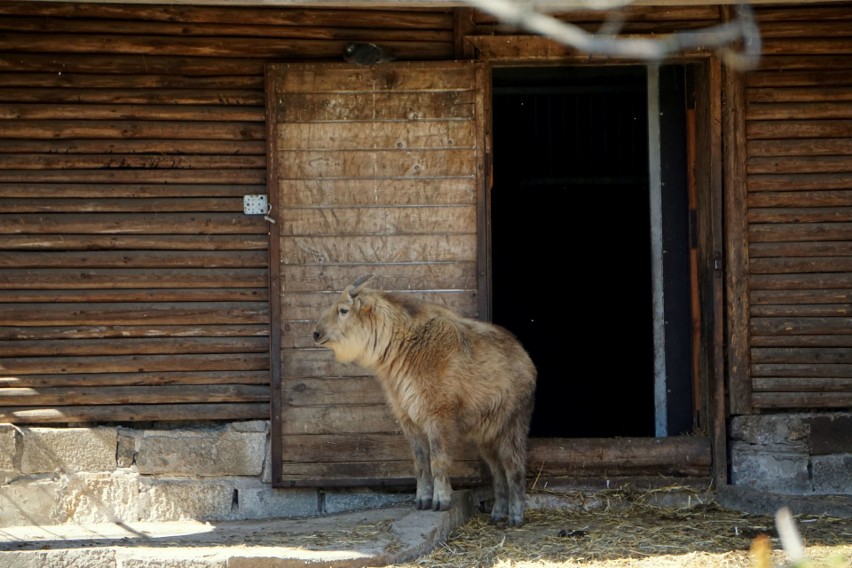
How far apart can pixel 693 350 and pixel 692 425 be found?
21.9 inches

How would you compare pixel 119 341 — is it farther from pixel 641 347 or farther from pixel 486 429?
pixel 641 347

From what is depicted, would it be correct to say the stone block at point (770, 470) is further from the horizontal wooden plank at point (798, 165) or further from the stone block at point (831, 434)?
the horizontal wooden plank at point (798, 165)

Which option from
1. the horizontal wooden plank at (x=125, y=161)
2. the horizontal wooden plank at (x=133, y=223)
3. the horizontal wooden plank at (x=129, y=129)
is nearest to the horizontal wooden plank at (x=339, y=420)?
the horizontal wooden plank at (x=133, y=223)

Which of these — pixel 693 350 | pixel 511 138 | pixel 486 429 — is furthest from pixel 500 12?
pixel 511 138

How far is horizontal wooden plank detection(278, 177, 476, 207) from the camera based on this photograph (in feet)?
25.5

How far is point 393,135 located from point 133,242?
76.1 inches

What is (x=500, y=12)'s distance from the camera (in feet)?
7.95

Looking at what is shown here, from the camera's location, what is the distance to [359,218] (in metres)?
7.80

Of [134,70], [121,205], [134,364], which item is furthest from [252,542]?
[134,70]

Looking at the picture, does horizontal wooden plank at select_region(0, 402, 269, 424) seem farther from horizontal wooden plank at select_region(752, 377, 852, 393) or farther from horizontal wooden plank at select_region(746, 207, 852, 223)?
horizontal wooden plank at select_region(746, 207, 852, 223)

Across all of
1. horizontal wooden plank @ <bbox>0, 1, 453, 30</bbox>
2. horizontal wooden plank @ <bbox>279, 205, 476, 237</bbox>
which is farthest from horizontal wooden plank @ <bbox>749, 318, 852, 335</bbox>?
horizontal wooden plank @ <bbox>0, 1, 453, 30</bbox>

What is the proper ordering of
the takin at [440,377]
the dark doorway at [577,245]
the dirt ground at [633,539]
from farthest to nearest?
1. the dark doorway at [577,245]
2. the takin at [440,377]
3. the dirt ground at [633,539]

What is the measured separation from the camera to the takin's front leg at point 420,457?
7.26 meters

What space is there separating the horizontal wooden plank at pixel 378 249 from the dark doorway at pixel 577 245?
10.1 ft
